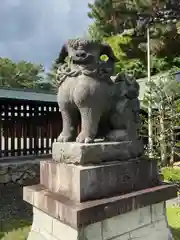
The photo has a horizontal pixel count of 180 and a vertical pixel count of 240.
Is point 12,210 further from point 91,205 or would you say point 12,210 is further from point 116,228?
point 91,205

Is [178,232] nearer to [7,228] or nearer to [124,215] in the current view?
[124,215]

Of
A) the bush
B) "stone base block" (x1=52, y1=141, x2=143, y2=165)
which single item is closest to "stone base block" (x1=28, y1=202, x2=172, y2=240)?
"stone base block" (x1=52, y1=141, x2=143, y2=165)

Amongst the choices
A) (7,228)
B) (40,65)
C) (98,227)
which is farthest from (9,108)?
(40,65)

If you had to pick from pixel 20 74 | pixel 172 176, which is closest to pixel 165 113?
pixel 172 176

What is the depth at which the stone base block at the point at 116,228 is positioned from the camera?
75.1 inches

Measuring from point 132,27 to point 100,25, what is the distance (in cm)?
174

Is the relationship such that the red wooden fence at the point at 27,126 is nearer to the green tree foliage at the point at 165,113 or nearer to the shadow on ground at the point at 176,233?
the green tree foliage at the point at 165,113

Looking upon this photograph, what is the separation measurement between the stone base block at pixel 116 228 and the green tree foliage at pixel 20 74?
2562 cm

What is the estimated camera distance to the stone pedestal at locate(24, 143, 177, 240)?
1877mm

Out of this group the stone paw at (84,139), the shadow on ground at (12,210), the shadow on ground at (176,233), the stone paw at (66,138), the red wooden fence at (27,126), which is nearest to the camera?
the stone paw at (84,139)

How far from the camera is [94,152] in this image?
204 centimetres

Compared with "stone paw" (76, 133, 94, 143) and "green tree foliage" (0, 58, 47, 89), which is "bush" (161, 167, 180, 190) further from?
"green tree foliage" (0, 58, 47, 89)

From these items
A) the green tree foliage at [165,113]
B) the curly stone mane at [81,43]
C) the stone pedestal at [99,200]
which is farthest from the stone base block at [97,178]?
the green tree foliage at [165,113]

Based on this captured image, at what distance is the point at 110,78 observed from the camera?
7.57 feet
